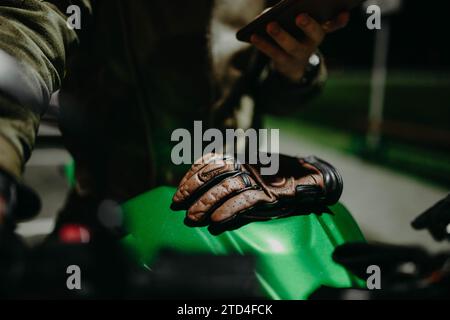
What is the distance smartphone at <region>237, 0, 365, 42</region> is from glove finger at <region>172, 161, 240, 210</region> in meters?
0.26

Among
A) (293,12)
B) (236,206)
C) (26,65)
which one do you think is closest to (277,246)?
(236,206)

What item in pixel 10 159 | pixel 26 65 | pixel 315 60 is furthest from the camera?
pixel 315 60

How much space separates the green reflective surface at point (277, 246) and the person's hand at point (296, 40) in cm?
35

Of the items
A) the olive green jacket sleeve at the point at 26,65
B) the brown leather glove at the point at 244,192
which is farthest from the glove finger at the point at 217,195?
the olive green jacket sleeve at the point at 26,65

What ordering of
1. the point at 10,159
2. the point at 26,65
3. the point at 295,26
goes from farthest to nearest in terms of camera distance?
the point at 295,26 < the point at 26,65 < the point at 10,159

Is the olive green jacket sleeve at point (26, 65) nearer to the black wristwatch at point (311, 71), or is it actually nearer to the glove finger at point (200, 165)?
the glove finger at point (200, 165)

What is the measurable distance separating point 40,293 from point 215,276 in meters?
0.32

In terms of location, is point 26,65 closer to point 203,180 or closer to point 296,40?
point 203,180

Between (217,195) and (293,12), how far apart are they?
1.11ft

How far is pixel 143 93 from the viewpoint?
103 centimetres

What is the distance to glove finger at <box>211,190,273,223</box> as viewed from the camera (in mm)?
718

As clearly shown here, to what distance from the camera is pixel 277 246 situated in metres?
0.74
